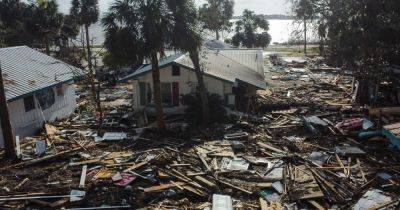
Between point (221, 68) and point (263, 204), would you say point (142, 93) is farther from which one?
point (263, 204)

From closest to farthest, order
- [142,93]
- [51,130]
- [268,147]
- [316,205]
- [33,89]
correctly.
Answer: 1. [316,205]
2. [268,147]
3. [51,130]
4. [33,89]
5. [142,93]

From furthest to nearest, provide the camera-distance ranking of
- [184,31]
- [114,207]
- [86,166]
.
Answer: [184,31] → [86,166] → [114,207]

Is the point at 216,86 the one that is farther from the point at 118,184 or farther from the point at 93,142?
the point at 118,184

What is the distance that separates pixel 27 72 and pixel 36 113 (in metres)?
2.72

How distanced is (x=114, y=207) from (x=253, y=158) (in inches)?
283

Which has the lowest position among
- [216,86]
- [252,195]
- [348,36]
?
[252,195]

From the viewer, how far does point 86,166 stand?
17438 mm

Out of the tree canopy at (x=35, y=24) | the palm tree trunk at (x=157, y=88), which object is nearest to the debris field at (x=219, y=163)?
the palm tree trunk at (x=157, y=88)

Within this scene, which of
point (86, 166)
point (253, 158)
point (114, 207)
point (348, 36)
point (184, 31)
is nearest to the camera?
point (114, 207)

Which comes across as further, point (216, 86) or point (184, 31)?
point (216, 86)

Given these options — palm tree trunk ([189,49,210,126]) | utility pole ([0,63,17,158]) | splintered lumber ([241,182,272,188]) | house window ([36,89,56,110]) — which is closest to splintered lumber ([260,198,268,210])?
splintered lumber ([241,182,272,188])

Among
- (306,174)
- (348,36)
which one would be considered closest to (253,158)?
(306,174)

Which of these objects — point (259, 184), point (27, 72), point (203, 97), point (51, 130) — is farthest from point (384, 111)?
point (27, 72)

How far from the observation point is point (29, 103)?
982 inches
